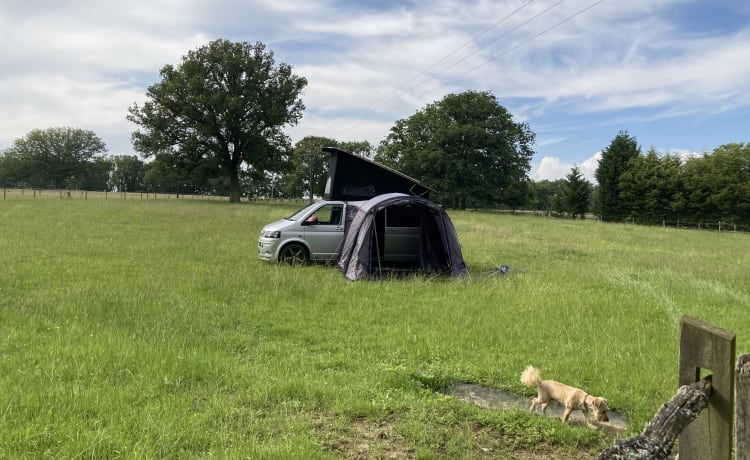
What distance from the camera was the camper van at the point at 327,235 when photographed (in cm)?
1122

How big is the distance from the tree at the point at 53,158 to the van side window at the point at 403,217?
8774 centimetres

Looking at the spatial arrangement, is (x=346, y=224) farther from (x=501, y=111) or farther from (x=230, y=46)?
(x=501, y=111)

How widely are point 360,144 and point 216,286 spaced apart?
8882cm

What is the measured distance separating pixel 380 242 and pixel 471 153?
48.2 metres

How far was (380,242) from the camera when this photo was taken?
37.5 ft

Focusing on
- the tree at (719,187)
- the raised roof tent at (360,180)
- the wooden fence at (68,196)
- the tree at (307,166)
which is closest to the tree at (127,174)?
the wooden fence at (68,196)

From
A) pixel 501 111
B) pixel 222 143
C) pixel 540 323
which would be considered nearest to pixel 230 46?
pixel 222 143

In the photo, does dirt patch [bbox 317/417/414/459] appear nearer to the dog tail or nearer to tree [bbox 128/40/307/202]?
the dog tail

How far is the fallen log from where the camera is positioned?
5.02ft

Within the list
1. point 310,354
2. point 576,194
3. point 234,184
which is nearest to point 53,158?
A: point 234,184

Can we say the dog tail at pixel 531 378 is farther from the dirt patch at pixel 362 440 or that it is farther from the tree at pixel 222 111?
the tree at pixel 222 111

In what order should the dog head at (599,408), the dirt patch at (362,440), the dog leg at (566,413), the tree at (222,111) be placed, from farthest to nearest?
the tree at (222,111)
the dog leg at (566,413)
the dog head at (599,408)
the dirt patch at (362,440)

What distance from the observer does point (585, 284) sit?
9.81 meters

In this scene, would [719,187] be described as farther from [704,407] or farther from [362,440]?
[704,407]
